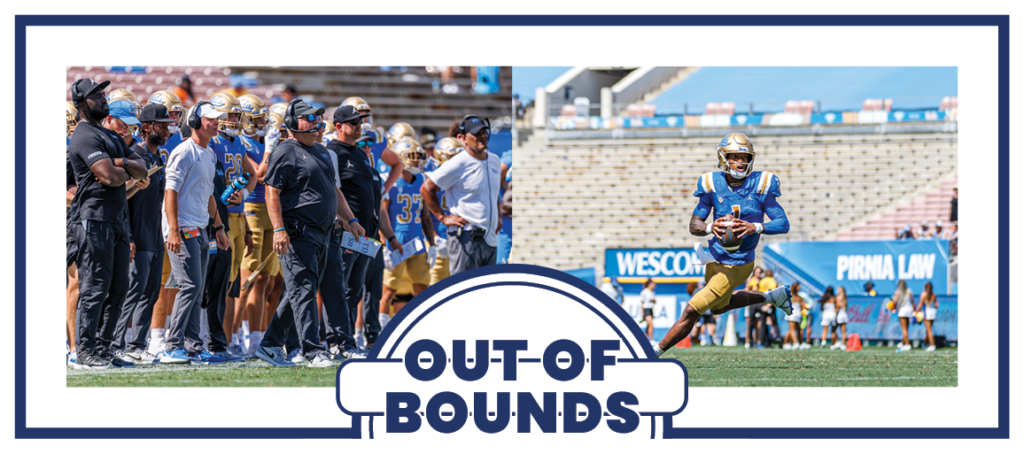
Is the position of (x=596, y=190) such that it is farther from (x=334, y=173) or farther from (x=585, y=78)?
(x=334, y=173)

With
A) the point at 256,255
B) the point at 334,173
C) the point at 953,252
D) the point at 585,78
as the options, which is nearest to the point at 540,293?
the point at 334,173

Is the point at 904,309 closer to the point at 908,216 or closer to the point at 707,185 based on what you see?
the point at 908,216

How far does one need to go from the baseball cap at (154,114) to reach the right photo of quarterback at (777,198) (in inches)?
186

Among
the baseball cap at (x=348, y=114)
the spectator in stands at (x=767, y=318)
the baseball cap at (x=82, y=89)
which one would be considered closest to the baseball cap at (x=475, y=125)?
the baseball cap at (x=348, y=114)

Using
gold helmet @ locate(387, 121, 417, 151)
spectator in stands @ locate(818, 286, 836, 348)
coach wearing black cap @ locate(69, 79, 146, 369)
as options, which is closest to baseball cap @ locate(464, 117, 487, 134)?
gold helmet @ locate(387, 121, 417, 151)

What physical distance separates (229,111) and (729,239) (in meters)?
3.88

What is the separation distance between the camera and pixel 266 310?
979 cm

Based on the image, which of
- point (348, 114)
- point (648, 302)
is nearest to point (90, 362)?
point (348, 114)

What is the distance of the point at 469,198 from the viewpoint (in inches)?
396

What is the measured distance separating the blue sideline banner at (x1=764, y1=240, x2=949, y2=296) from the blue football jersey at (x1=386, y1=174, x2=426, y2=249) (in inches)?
313

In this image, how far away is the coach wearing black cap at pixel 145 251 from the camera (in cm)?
818

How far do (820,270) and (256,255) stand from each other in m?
10.5

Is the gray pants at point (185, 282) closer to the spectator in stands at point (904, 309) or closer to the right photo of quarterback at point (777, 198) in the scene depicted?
the right photo of quarterback at point (777, 198)

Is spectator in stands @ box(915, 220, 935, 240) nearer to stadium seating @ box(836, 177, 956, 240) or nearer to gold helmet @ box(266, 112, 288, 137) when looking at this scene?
stadium seating @ box(836, 177, 956, 240)
